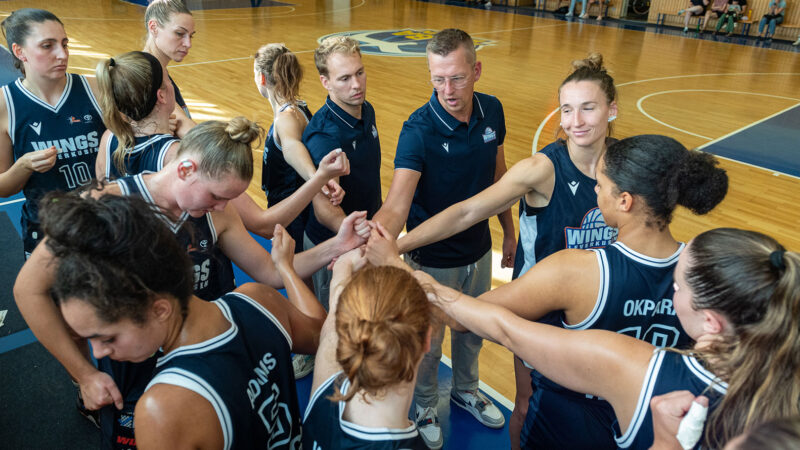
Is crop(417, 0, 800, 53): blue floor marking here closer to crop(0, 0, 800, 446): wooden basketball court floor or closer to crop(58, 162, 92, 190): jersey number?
crop(0, 0, 800, 446): wooden basketball court floor

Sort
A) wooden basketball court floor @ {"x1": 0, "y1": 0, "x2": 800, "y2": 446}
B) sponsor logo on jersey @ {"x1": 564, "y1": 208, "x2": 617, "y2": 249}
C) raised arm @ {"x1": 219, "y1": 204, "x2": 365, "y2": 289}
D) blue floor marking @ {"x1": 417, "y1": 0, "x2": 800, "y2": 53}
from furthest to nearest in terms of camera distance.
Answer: blue floor marking @ {"x1": 417, "y1": 0, "x2": 800, "y2": 53}
wooden basketball court floor @ {"x1": 0, "y1": 0, "x2": 800, "y2": 446}
sponsor logo on jersey @ {"x1": 564, "y1": 208, "x2": 617, "y2": 249}
raised arm @ {"x1": 219, "y1": 204, "x2": 365, "y2": 289}

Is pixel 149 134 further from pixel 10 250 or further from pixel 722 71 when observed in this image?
pixel 722 71

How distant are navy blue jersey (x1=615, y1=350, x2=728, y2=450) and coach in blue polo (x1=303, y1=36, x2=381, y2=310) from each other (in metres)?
1.79

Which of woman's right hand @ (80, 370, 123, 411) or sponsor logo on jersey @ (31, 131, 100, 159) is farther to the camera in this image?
sponsor logo on jersey @ (31, 131, 100, 159)

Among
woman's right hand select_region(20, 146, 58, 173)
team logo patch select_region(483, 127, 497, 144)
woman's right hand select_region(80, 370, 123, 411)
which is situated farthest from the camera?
team logo patch select_region(483, 127, 497, 144)

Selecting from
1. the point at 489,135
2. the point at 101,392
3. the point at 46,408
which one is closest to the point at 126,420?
the point at 101,392

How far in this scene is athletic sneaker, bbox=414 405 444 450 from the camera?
2.80m

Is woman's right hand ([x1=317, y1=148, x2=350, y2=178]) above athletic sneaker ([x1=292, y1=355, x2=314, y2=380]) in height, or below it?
above

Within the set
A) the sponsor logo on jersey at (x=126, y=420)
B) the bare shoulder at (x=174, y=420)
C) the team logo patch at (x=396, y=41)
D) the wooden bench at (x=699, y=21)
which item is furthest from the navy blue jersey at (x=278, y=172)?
the wooden bench at (x=699, y=21)

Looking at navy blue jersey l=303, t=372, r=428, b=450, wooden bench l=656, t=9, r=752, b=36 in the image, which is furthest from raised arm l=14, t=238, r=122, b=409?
wooden bench l=656, t=9, r=752, b=36

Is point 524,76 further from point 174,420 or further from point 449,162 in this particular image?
point 174,420

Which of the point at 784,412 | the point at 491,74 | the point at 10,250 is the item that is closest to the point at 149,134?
the point at 784,412

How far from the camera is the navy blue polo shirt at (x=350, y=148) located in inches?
116

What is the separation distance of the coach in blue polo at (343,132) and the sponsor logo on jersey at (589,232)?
1.18 meters
